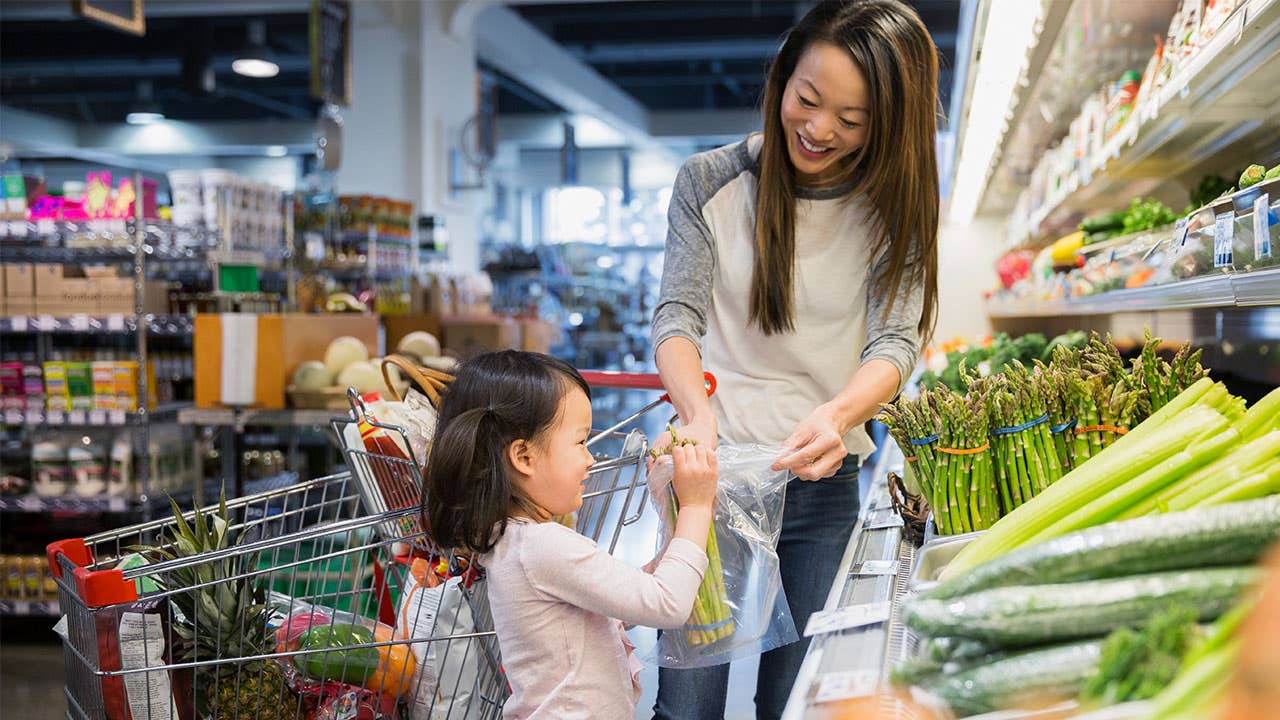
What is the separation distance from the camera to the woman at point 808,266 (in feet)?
→ 6.10

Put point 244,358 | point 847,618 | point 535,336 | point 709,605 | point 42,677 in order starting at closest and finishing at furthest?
point 847,618
point 709,605
point 42,677
point 244,358
point 535,336

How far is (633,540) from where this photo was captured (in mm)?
6145

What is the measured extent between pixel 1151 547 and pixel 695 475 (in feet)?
2.52

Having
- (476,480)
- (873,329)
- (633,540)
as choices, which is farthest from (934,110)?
(633,540)

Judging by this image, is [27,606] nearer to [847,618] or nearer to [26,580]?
[26,580]

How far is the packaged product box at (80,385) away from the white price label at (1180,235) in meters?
4.46

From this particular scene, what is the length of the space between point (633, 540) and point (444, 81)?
5805 millimetres

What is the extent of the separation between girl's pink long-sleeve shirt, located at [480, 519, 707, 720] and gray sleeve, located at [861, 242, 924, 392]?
508 mm

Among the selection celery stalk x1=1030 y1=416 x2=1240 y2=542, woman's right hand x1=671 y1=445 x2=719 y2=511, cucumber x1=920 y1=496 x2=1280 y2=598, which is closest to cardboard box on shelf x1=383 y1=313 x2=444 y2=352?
woman's right hand x1=671 y1=445 x2=719 y2=511

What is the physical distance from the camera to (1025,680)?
2.96 feet

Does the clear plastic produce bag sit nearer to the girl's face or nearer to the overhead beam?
the girl's face

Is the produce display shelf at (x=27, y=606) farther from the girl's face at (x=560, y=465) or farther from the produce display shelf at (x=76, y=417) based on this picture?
the girl's face at (x=560, y=465)

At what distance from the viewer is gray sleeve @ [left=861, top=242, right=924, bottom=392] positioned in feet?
6.16

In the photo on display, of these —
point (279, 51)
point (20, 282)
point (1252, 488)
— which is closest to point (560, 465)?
point (1252, 488)
